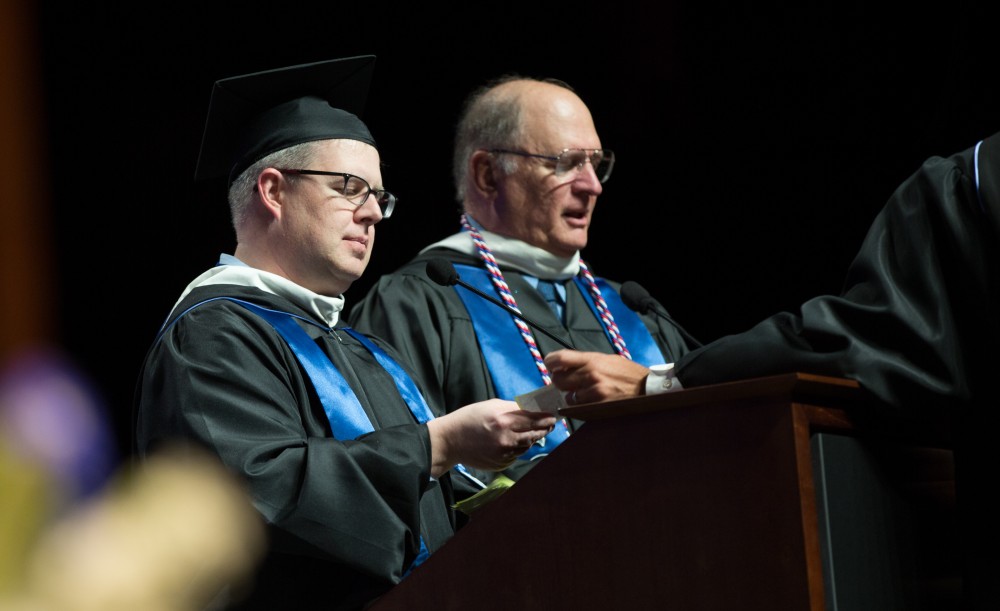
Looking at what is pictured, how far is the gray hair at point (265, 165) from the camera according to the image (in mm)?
2988

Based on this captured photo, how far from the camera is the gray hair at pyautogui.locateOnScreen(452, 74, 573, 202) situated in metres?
4.15

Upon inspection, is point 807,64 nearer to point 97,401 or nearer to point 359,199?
point 359,199

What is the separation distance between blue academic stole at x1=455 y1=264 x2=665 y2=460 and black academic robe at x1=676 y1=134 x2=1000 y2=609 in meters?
1.74

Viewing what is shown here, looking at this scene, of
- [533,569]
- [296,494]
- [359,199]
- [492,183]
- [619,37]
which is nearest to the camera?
[533,569]

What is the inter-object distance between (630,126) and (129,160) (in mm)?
2156

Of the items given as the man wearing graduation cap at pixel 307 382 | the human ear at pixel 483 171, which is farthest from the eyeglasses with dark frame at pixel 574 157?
the man wearing graduation cap at pixel 307 382

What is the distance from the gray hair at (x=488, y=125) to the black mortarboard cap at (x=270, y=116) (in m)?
1.01

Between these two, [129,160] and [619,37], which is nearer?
[129,160]

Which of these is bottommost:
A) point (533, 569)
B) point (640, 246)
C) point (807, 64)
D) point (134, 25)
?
point (640, 246)

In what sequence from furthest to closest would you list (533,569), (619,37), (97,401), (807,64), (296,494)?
(619,37)
(807,64)
(97,401)
(296,494)
(533,569)

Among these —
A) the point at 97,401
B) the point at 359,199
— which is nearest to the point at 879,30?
the point at 359,199

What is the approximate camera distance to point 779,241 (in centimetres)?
468

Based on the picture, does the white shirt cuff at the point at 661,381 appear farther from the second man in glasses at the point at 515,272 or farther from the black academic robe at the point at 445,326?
the second man in glasses at the point at 515,272

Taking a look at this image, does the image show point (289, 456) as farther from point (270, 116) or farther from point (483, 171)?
point (483, 171)
